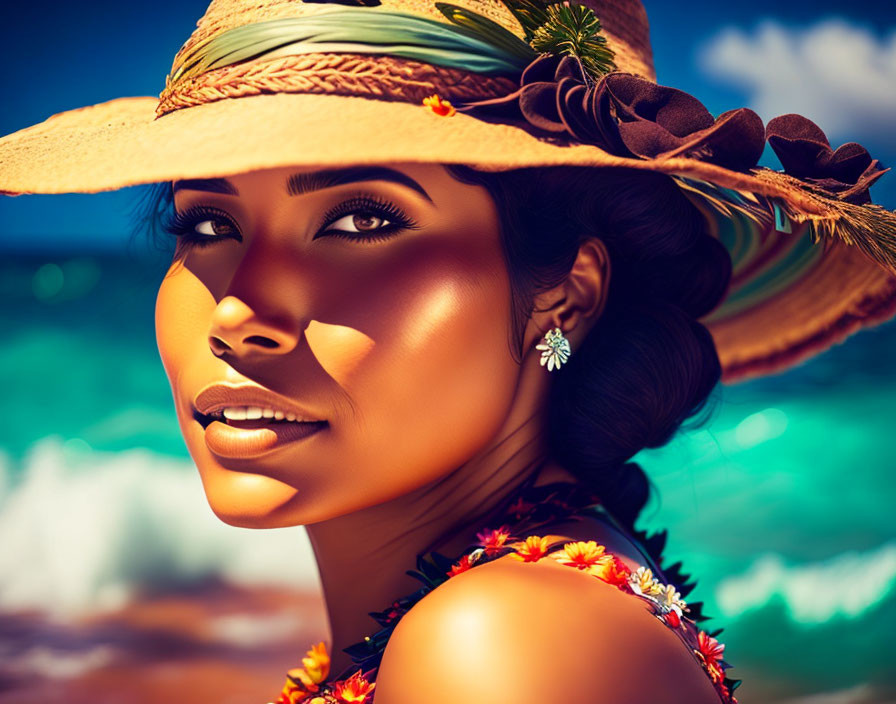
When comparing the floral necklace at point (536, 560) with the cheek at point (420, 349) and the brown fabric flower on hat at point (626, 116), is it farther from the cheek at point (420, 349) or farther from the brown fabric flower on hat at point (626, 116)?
the brown fabric flower on hat at point (626, 116)

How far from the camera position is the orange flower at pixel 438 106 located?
107 centimetres

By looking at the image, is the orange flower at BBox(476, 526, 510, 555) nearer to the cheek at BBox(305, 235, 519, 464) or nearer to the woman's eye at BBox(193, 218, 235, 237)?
the cheek at BBox(305, 235, 519, 464)

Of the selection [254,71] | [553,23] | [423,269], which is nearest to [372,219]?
[423,269]

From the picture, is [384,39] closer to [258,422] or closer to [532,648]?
[258,422]

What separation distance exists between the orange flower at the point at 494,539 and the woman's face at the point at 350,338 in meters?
0.10

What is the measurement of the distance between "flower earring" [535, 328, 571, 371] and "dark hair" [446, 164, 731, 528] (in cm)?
5

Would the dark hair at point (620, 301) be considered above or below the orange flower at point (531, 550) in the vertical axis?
above

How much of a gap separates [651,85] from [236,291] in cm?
54

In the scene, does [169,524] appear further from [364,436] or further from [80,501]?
[364,436]

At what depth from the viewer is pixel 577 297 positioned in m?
1.27

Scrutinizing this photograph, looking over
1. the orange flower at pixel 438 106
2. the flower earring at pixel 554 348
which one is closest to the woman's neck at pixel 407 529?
the flower earring at pixel 554 348

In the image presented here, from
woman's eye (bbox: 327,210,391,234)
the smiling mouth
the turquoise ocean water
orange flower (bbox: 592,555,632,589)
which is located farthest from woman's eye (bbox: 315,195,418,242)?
the turquoise ocean water

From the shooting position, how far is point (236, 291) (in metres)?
1.08

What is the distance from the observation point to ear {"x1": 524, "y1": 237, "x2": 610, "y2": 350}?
1245 mm
